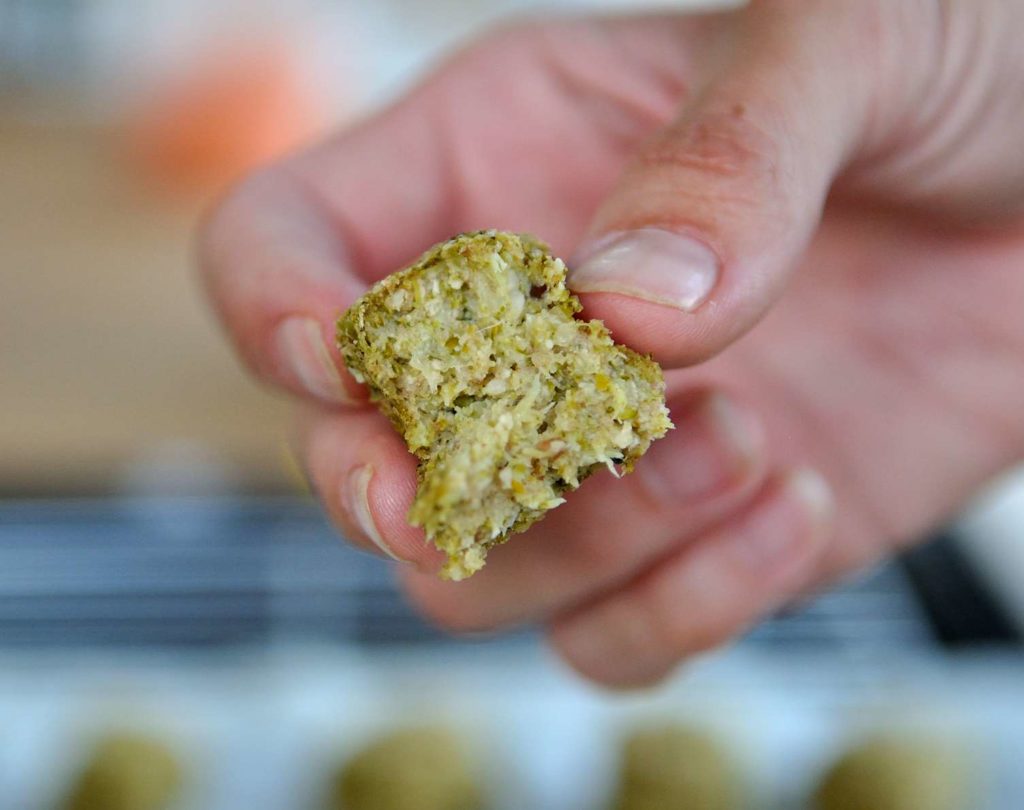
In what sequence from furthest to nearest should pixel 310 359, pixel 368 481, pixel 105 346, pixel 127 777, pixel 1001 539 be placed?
pixel 105 346
pixel 1001 539
pixel 127 777
pixel 310 359
pixel 368 481

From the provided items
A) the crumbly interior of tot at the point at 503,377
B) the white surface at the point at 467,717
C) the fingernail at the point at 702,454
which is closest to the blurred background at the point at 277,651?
the white surface at the point at 467,717

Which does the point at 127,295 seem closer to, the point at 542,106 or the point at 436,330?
the point at 542,106

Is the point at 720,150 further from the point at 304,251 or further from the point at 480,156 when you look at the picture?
the point at 480,156

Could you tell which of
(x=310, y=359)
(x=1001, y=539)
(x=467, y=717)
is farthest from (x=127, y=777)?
(x=1001, y=539)

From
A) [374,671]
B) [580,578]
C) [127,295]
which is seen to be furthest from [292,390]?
[127,295]

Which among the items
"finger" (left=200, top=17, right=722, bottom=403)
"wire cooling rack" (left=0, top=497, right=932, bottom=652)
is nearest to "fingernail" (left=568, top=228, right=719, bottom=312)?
"finger" (left=200, top=17, right=722, bottom=403)

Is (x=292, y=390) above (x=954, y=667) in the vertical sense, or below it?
above
